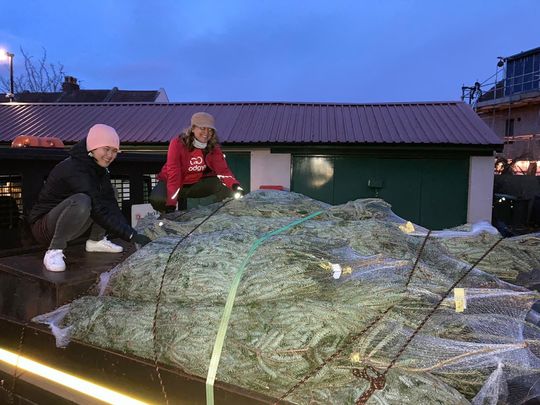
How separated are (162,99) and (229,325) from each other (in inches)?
1042

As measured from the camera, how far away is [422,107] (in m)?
13.1

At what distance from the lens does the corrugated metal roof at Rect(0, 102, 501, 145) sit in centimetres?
1113

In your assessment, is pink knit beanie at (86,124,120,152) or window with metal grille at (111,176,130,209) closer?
pink knit beanie at (86,124,120,152)

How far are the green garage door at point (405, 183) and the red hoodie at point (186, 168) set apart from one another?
24.2ft

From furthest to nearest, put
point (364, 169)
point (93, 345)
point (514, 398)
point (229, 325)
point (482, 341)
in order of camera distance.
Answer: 1. point (364, 169)
2. point (93, 345)
3. point (229, 325)
4. point (482, 341)
5. point (514, 398)

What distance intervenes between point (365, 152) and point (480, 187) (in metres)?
3.35

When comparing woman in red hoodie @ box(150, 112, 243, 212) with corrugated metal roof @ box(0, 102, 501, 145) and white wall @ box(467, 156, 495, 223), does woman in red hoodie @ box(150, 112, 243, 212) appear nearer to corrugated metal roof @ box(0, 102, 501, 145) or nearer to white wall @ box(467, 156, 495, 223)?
corrugated metal roof @ box(0, 102, 501, 145)

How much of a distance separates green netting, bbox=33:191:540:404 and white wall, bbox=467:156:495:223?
9.49m

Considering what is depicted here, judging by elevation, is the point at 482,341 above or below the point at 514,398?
above

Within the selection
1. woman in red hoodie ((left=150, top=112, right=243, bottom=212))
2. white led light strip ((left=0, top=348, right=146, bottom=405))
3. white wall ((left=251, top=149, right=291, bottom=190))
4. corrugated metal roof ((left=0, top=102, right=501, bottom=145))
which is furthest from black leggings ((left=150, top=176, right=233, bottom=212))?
white wall ((left=251, top=149, right=291, bottom=190))

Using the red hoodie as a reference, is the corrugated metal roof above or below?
above

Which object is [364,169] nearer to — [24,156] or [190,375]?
[24,156]

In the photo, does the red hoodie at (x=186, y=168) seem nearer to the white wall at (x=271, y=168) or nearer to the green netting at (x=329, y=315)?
the green netting at (x=329, y=315)

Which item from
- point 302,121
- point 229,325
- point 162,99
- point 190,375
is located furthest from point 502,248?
point 162,99
